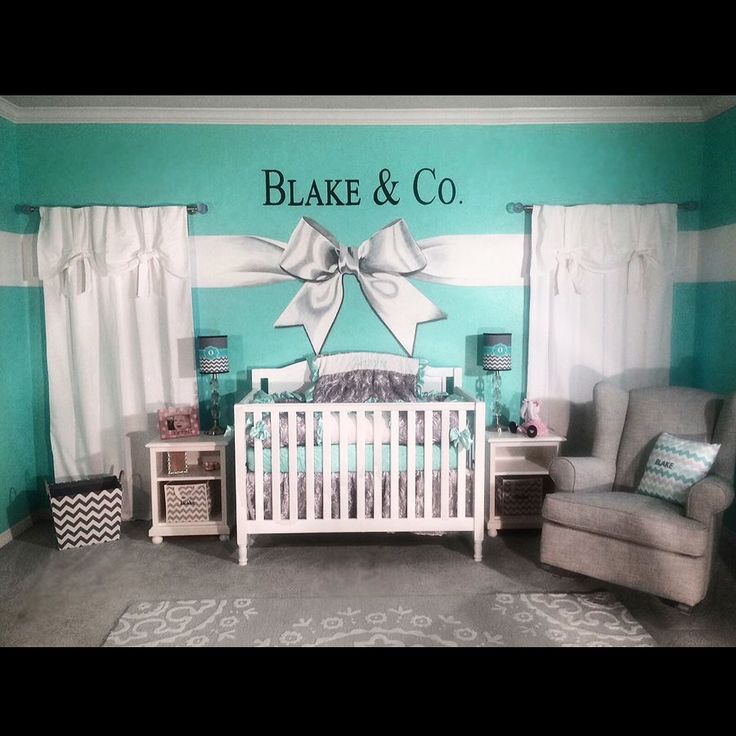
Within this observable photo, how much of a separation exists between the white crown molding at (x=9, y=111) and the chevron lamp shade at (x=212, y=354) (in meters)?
1.63

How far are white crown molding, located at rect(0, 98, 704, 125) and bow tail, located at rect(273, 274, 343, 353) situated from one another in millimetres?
935

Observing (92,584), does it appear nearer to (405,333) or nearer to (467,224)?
(405,333)

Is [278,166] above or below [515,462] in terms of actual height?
above

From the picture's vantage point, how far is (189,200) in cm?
344

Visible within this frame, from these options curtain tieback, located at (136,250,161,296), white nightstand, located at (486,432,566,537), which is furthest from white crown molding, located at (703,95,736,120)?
curtain tieback, located at (136,250,161,296)

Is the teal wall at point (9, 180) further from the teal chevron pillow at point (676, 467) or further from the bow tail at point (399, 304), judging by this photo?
the teal chevron pillow at point (676, 467)

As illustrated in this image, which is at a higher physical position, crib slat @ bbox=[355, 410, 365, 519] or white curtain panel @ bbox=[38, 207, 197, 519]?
white curtain panel @ bbox=[38, 207, 197, 519]

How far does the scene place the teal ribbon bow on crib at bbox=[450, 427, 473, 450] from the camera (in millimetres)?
2850

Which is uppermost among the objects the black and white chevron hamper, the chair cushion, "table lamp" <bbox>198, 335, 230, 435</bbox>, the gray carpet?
"table lamp" <bbox>198, 335, 230, 435</bbox>

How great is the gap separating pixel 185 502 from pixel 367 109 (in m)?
2.43

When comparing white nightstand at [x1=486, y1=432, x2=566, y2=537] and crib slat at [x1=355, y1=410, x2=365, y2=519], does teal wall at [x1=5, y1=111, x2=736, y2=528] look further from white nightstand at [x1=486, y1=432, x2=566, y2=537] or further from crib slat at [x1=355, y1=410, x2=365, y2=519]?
crib slat at [x1=355, y1=410, x2=365, y2=519]
